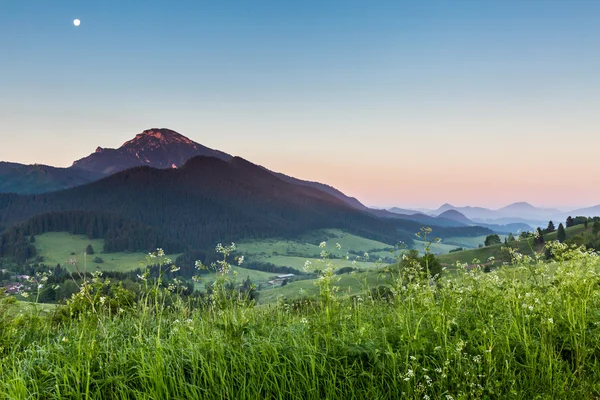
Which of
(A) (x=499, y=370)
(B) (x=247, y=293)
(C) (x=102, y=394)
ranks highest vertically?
(B) (x=247, y=293)

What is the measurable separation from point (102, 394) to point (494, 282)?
7060 mm

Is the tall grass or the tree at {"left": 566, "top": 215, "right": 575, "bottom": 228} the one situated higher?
the tree at {"left": 566, "top": 215, "right": 575, "bottom": 228}

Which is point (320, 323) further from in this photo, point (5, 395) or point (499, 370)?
point (5, 395)

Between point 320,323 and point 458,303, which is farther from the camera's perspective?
point 458,303

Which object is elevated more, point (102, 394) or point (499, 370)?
point (499, 370)

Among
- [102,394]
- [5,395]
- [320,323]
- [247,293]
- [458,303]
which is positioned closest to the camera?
[5,395]

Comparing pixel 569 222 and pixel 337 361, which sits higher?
pixel 569 222

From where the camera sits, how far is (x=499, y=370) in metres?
4.84

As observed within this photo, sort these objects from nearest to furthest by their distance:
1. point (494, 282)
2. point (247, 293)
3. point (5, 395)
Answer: point (5, 395), point (247, 293), point (494, 282)

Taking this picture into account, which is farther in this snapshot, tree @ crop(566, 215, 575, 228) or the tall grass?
tree @ crop(566, 215, 575, 228)

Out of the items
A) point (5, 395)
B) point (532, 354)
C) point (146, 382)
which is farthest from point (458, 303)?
point (5, 395)

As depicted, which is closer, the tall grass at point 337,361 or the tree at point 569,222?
the tall grass at point 337,361

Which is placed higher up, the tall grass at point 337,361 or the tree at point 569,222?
the tree at point 569,222

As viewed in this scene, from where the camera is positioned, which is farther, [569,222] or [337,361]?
[569,222]
